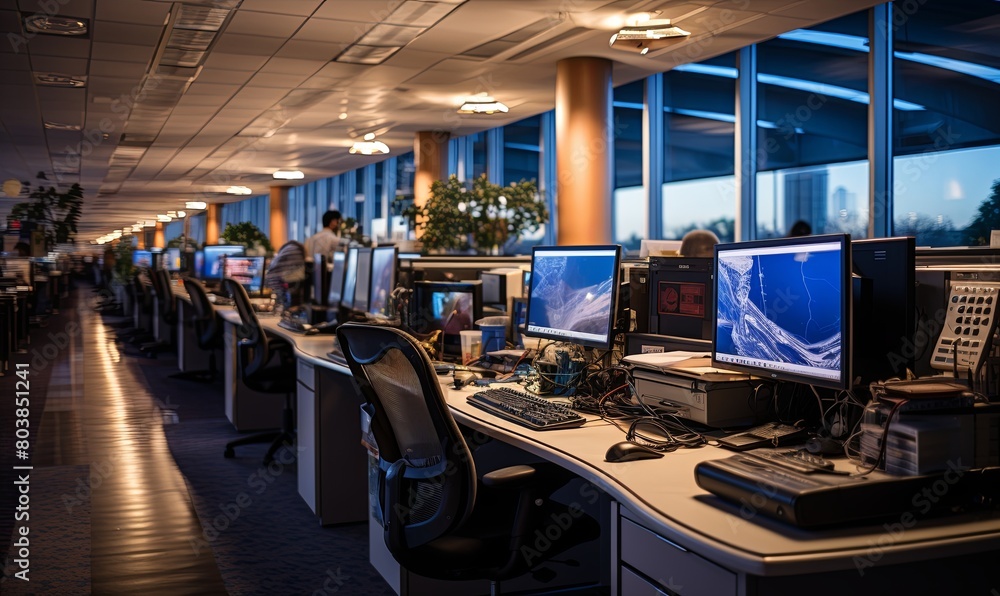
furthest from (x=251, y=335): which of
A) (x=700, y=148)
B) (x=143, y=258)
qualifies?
(x=143, y=258)

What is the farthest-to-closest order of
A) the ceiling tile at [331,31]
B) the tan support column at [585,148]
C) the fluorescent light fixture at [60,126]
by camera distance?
the fluorescent light fixture at [60,126], the tan support column at [585,148], the ceiling tile at [331,31]

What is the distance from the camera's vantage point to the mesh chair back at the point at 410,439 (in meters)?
2.24

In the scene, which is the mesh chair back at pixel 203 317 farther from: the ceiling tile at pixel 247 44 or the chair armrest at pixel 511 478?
the chair armrest at pixel 511 478

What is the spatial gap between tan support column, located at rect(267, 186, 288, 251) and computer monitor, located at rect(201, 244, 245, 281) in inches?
331

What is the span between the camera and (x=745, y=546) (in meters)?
1.45

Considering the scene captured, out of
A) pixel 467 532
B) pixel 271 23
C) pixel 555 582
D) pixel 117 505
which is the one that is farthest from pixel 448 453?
pixel 271 23

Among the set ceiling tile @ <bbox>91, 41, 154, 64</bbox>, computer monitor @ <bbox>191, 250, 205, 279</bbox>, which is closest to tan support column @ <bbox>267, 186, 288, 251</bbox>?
computer monitor @ <bbox>191, 250, 205, 279</bbox>

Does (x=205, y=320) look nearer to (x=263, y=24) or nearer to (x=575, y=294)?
(x=263, y=24)

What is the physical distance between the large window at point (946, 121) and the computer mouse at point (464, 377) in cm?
378

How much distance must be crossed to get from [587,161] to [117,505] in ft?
15.1

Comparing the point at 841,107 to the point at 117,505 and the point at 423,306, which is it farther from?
the point at 117,505

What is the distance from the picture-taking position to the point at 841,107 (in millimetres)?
6883

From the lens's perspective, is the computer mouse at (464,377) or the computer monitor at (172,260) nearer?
the computer mouse at (464,377)

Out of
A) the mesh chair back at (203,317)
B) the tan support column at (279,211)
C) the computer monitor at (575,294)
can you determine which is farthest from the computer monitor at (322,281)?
the tan support column at (279,211)
